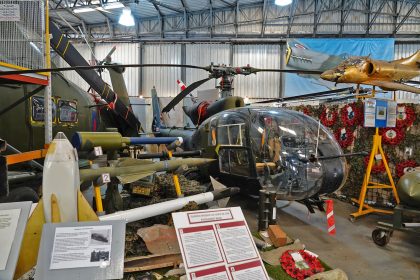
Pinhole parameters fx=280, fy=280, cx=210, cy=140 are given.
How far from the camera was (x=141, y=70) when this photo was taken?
14.7m

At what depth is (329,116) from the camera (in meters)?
6.18

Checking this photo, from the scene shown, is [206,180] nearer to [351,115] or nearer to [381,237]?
[381,237]

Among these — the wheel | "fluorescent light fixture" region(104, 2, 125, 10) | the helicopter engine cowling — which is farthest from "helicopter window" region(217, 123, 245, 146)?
"fluorescent light fixture" region(104, 2, 125, 10)

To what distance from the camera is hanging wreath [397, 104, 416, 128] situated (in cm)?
492

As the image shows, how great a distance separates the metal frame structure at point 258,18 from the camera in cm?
1300

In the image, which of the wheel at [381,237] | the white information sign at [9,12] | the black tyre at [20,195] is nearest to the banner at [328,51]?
the wheel at [381,237]

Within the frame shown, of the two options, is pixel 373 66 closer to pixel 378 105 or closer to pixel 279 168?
pixel 378 105

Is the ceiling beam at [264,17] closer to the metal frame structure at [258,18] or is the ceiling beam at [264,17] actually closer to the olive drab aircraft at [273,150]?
the metal frame structure at [258,18]

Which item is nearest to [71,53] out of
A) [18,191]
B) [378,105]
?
[18,191]

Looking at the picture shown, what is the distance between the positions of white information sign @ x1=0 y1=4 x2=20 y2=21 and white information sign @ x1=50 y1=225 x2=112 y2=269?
260 cm

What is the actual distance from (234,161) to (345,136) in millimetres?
2739

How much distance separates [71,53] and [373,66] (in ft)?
16.1

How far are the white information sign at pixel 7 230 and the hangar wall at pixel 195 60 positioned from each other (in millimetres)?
12806

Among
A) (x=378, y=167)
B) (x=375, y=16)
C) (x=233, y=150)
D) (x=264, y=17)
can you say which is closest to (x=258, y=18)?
(x=264, y=17)
